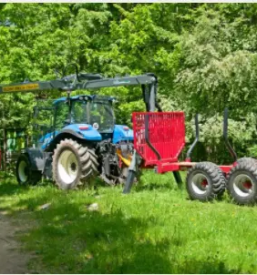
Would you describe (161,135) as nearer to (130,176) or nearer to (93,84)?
(130,176)

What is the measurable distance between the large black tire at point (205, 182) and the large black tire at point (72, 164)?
2.32 meters

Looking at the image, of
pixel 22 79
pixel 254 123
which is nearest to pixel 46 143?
pixel 22 79

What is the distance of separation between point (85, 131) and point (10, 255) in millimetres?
4922

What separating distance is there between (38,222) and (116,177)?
136 inches

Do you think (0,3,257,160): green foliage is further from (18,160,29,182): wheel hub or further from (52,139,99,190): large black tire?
(52,139,99,190): large black tire

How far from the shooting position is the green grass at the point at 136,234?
4.82 metres

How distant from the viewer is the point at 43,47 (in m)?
14.0

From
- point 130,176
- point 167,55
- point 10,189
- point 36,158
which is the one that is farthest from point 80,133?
point 167,55

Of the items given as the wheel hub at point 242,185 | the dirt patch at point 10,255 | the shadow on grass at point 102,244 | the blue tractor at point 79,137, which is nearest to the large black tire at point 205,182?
the wheel hub at point 242,185

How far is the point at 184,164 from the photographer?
30.3 ft

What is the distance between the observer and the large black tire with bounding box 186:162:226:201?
27.2 feet

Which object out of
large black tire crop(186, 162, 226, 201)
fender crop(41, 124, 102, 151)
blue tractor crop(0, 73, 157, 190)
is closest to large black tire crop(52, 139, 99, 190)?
blue tractor crop(0, 73, 157, 190)

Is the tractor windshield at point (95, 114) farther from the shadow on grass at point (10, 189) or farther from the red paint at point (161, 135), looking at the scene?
the shadow on grass at point (10, 189)

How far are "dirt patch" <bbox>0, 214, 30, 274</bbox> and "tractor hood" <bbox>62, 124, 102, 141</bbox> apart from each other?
11.2ft
